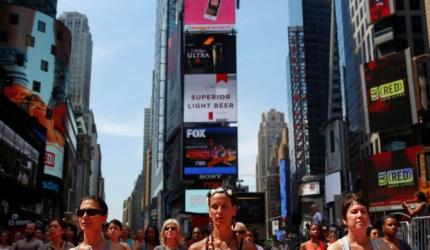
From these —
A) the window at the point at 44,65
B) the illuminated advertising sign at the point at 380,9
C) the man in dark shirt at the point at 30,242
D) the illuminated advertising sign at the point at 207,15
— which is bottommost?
the man in dark shirt at the point at 30,242

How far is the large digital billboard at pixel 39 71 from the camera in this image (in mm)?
64125

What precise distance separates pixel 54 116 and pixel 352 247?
67.2m

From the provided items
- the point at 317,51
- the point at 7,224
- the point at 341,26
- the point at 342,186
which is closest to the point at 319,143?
the point at 317,51

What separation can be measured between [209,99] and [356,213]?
69.1 metres

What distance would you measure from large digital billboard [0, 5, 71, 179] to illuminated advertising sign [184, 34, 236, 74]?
58.9 ft

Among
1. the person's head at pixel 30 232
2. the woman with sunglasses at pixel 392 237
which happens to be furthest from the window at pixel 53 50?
the woman with sunglasses at pixel 392 237

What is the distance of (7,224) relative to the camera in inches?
1266

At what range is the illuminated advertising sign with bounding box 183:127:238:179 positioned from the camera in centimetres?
7119

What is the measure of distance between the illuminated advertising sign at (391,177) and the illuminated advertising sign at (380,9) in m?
22.1

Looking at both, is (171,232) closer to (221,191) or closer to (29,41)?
(221,191)

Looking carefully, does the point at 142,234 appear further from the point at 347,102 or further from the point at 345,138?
the point at 347,102

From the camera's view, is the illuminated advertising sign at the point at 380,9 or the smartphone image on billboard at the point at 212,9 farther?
the smartphone image on billboard at the point at 212,9

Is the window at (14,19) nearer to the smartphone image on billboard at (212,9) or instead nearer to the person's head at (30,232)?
the smartphone image on billboard at (212,9)

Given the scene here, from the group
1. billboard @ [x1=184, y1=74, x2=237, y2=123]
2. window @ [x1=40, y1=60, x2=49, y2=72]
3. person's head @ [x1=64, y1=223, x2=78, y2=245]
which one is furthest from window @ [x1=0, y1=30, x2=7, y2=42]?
person's head @ [x1=64, y1=223, x2=78, y2=245]
